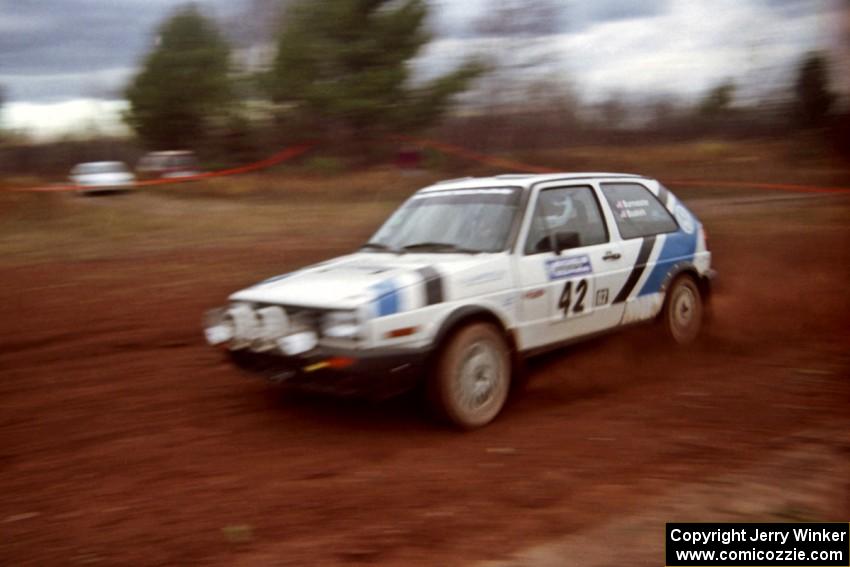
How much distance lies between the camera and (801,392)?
5988 millimetres

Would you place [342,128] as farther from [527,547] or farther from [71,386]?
[527,547]

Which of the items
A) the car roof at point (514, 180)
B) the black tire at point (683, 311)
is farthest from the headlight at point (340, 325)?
the black tire at point (683, 311)

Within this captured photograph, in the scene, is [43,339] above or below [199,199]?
below

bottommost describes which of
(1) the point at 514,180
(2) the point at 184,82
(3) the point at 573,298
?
(3) the point at 573,298

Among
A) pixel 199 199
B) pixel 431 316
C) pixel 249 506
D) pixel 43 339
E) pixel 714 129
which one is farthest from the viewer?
pixel 714 129

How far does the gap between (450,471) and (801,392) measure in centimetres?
305

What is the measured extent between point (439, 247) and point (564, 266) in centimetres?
98

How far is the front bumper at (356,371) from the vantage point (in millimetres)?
4824

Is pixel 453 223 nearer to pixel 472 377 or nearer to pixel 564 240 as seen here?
pixel 564 240

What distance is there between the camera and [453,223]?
6.08 m

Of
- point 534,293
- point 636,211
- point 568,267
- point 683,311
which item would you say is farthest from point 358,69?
point 534,293

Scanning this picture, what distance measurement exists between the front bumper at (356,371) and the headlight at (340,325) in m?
0.10

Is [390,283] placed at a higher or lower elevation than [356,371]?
higher

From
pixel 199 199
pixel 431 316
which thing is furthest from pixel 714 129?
pixel 431 316
